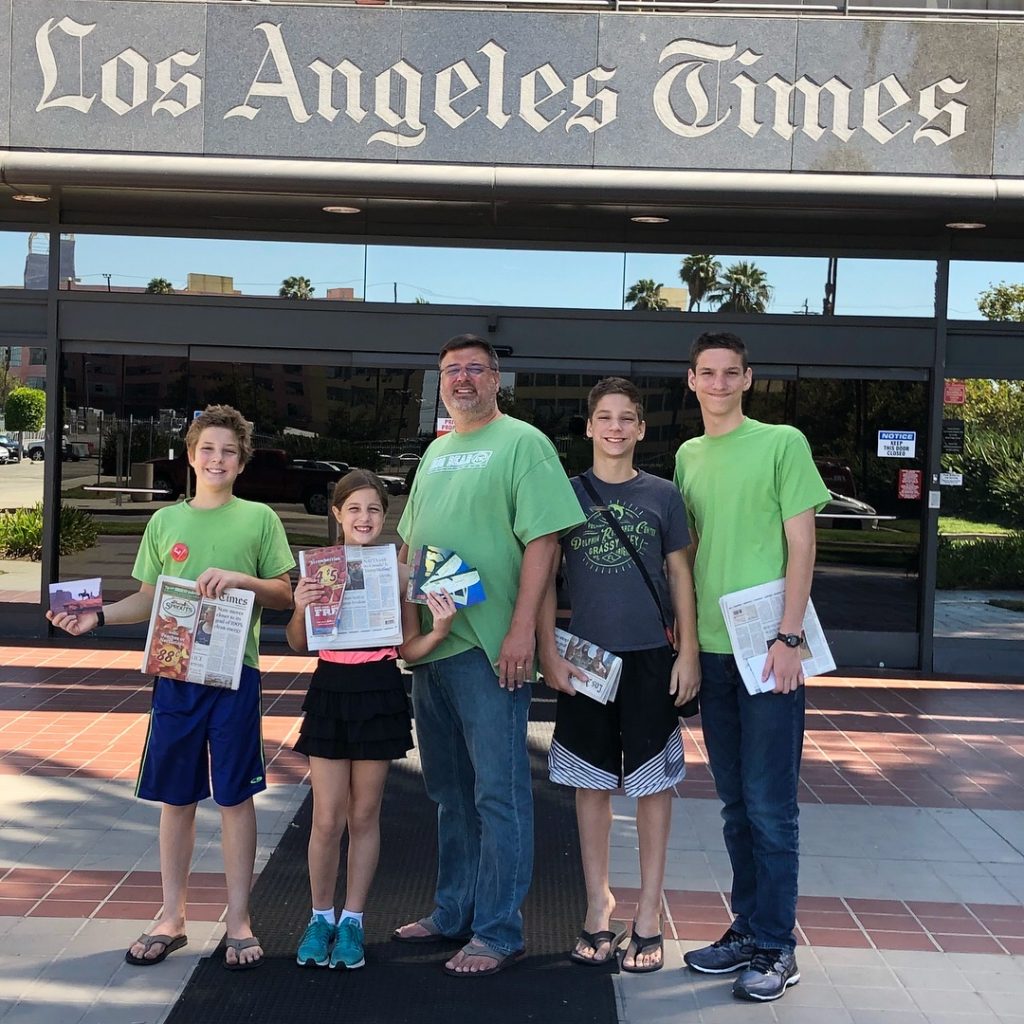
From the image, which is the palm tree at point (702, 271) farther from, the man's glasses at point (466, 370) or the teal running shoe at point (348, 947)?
the teal running shoe at point (348, 947)

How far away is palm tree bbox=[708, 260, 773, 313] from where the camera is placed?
9.09 m

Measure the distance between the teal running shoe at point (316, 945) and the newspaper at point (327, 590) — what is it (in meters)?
0.90

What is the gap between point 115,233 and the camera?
9156 mm

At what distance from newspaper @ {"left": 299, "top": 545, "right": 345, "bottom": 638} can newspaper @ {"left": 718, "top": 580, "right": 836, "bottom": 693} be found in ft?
3.86

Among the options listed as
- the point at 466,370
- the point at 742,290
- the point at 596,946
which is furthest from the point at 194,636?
the point at 742,290

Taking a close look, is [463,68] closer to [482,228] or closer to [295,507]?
[482,228]

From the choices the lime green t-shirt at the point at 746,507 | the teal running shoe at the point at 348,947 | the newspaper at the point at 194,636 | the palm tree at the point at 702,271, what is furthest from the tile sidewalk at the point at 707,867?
the palm tree at the point at 702,271

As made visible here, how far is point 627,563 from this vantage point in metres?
3.76

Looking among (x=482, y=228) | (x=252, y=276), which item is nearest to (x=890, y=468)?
(x=482, y=228)

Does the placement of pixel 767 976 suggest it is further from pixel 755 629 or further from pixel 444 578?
pixel 444 578

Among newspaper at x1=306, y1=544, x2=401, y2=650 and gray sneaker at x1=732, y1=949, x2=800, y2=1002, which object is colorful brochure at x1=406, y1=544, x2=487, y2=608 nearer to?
newspaper at x1=306, y1=544, x2=401, y2=650

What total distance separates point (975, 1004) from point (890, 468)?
588 centimetres

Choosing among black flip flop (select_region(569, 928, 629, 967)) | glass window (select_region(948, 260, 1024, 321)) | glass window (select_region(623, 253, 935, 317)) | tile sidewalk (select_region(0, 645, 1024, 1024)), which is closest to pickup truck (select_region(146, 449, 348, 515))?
tile sidewalk (select_region(0, 645, 1024, 1024))

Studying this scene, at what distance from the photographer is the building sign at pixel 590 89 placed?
26.2ft
